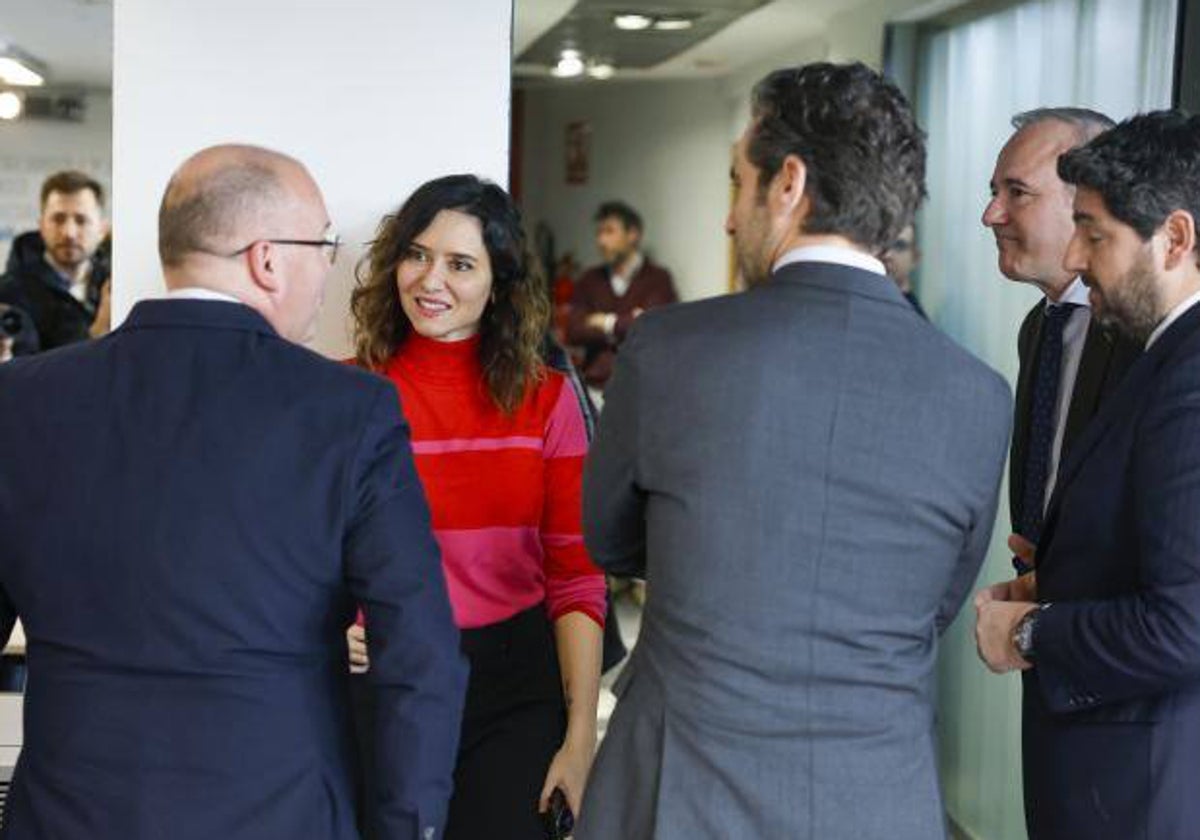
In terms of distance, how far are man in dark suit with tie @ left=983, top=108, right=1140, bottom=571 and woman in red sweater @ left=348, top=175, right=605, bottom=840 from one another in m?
0.82

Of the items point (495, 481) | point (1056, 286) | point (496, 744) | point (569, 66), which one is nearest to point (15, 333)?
point (495, 481)

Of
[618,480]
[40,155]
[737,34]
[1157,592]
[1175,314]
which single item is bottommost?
[1157,592]

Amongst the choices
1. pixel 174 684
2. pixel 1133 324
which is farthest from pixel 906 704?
pixel 174 684

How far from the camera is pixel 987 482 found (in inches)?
64.1

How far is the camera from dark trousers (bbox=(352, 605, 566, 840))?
2252 millimetres

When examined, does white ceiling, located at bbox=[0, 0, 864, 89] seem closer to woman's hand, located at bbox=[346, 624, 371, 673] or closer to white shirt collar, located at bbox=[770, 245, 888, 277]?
woman's hand, located at bbox=[346, 624, 371, 673]

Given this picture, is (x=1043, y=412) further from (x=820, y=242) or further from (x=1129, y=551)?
(x=820, y=242)

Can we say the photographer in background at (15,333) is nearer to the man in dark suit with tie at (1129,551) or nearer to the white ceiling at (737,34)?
the man in dark suit with tie at (1129,551)

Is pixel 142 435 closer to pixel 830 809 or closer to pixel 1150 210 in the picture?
pixel 830 809

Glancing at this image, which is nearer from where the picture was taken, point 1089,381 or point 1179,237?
point 1179,237

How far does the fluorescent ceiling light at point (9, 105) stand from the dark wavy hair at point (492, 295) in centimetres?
85

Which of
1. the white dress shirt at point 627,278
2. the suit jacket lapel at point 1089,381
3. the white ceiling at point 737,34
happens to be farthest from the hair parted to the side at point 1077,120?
the white dress shirt at point 627,278

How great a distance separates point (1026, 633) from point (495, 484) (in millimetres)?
829

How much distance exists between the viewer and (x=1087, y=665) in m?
1.82
